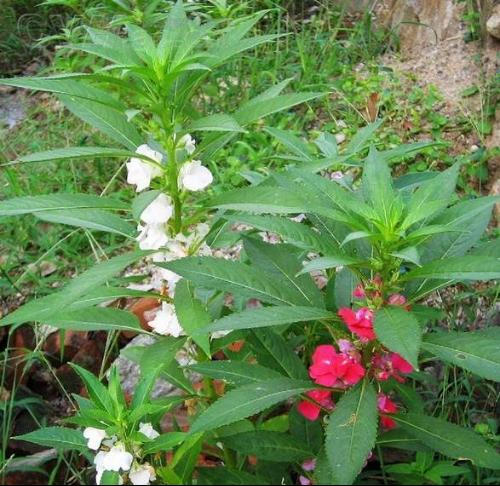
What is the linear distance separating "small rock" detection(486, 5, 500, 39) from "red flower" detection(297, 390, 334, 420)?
2489 millimetres

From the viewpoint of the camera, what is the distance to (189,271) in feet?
4.72

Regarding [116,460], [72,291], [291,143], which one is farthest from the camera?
[291,143]

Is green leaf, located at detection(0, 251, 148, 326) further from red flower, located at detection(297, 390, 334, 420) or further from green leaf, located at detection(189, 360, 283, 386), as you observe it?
red flower, located at detection(297, 390, 334, 420)

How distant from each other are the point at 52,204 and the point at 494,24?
8.70 ft

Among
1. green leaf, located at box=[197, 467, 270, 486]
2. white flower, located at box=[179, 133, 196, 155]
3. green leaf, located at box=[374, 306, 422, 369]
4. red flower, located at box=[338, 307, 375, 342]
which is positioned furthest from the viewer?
white flower, located at box=[179, 133, 196, 155]

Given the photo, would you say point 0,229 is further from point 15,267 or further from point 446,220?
point 446,220

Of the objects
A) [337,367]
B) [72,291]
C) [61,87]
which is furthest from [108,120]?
[337,367]

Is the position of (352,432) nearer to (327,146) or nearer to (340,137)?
(327,146)

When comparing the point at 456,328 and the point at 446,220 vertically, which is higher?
the point at 446,220

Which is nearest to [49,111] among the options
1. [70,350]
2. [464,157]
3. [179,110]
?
[70,350]

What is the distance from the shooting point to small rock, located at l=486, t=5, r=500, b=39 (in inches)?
136

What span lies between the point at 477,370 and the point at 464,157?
1.84m

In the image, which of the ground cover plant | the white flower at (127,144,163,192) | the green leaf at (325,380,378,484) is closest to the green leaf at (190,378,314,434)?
the ground cover plant

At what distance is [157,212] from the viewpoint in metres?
1.58
